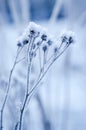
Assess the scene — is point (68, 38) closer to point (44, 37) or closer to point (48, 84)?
point (44, 37)

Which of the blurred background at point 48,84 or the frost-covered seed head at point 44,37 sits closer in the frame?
the frost-covered seed head at point 44,37

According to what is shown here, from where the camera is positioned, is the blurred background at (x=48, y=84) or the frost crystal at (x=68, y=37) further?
the blurred background at (x=48, y=84)

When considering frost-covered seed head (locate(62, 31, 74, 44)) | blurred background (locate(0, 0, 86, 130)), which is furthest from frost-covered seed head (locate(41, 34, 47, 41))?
blurred background (locate(0, 0, 86, 130))

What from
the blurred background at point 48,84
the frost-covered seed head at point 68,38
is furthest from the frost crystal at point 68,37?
the blurred background at point 48,84

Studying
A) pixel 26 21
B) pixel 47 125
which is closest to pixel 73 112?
pixel 47 125

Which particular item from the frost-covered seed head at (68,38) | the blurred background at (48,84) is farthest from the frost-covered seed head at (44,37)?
the blurred background at (48,84)

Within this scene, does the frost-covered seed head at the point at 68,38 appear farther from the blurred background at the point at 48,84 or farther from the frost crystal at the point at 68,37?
the blurred background at the point at 48,84

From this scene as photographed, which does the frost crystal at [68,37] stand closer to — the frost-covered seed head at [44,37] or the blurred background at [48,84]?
the frost-covered seed head at [44,37]

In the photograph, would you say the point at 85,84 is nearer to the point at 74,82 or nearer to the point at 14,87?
the point at 74,82

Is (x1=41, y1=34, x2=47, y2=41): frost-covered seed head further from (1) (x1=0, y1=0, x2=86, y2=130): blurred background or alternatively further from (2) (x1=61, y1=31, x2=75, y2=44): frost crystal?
(1) (x1=0, y1=0, x2=86, y2=130): blurred background

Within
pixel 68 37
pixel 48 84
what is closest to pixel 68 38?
pixel 68 37

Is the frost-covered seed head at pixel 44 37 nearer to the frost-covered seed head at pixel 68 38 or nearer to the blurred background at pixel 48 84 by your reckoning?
the frost-covered seed head at pixel 68 38
